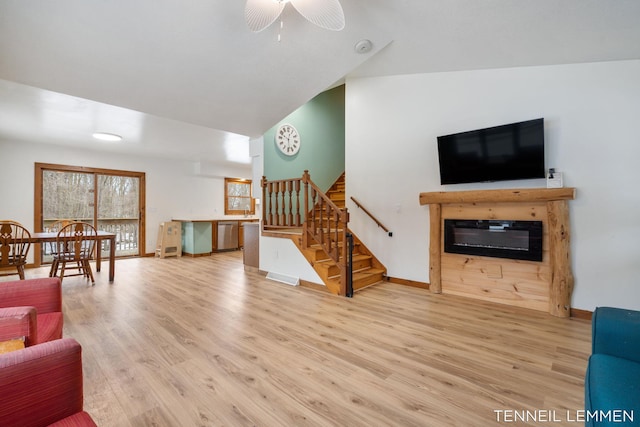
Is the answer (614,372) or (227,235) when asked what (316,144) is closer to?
(227,235)

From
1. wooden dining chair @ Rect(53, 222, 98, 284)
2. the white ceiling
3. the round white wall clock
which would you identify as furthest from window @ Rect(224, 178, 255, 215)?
the white ceiling

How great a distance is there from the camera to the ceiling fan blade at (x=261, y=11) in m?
2.07

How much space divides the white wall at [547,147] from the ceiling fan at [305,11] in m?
2.41

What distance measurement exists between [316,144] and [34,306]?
5.02 meters

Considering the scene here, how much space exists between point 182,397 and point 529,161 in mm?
3882

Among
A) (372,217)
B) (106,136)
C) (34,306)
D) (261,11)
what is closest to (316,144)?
(372,217)

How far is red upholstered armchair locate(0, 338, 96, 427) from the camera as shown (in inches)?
34.3

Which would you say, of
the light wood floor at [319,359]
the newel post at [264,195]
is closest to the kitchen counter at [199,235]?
the newel post at [264,195]

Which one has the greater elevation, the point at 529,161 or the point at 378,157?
the point at 378,157

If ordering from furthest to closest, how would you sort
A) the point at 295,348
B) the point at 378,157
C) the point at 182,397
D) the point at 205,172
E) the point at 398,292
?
the point at 205,172, the point at 378,157, the point at 398,292, the point at 295,348, the point at 182,397

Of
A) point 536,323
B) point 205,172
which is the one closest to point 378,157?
point 536,323

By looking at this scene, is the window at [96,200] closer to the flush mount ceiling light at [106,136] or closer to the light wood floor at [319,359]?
the flush mount ceiling light at [106,136]

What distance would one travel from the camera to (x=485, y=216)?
362 centimetres

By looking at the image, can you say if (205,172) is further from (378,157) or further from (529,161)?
(529,161)
